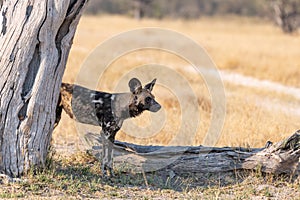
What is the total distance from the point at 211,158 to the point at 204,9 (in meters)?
55.5

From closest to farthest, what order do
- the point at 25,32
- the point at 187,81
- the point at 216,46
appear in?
the point at 25,32
the point at 187,81
the point at 216,46

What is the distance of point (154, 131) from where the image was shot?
827 centimetres

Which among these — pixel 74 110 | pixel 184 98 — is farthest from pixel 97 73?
pixel 74 110

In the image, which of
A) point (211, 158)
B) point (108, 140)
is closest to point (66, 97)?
point (108, 140)

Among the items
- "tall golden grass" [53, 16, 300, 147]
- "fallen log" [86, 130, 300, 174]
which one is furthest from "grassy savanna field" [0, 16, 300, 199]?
"fallen log" [86, 130, 300, 174]

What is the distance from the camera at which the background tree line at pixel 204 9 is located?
125 ft

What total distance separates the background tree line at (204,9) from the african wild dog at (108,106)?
31.5m

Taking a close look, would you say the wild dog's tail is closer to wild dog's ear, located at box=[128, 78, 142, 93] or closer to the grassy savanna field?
the grassy savanna field

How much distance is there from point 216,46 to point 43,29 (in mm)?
17307

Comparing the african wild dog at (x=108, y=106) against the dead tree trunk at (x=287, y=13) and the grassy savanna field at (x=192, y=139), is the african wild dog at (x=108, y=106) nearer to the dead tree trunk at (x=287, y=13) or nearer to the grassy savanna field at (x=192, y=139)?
the grassy savanna field at (x=192, y=139)

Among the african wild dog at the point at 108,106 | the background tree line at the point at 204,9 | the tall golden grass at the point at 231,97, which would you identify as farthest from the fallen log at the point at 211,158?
the background tree line at the point at 204,9

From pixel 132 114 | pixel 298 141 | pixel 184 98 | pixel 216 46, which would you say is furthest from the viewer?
pixel 216 46

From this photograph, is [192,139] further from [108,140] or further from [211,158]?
[108,140]

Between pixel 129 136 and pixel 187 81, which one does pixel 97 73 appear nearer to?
pixel 187 81
